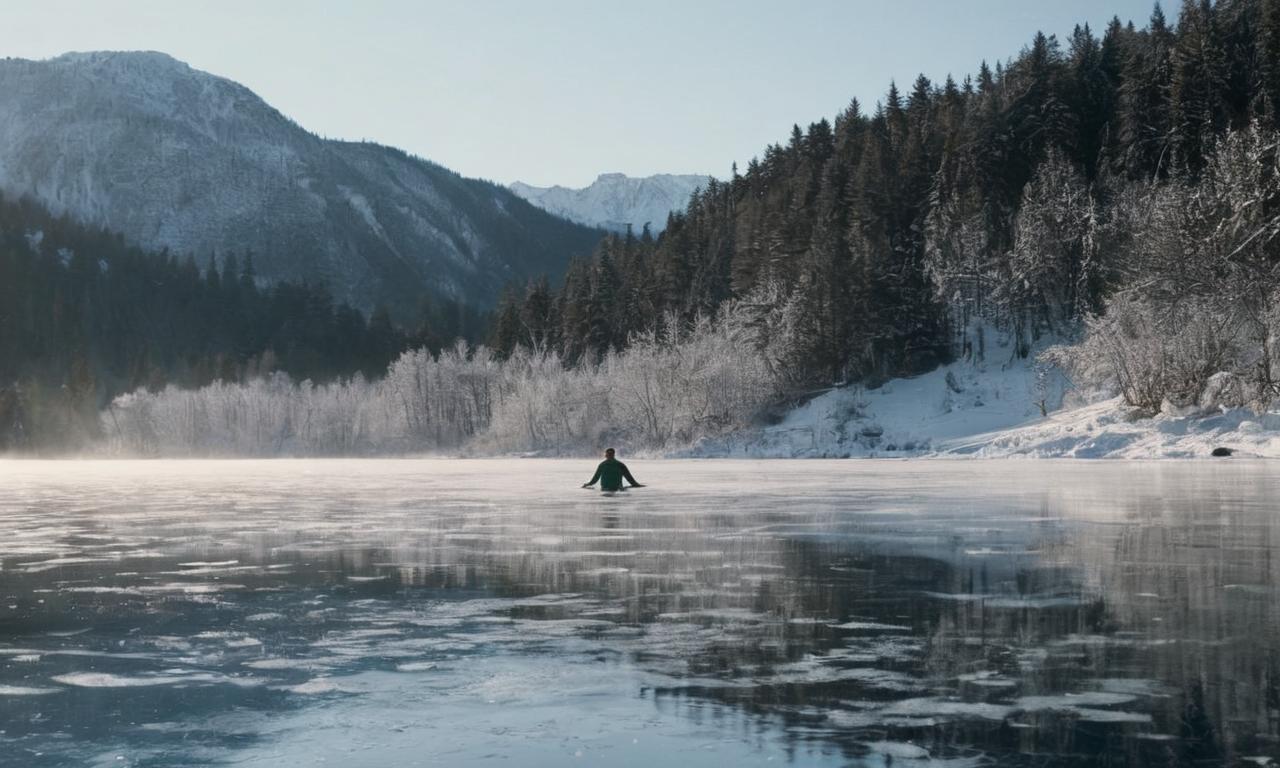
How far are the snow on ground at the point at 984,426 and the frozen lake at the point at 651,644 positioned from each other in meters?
35.6

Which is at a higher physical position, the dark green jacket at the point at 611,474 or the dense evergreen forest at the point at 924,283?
the dense evergreen forest at the point at 924,283

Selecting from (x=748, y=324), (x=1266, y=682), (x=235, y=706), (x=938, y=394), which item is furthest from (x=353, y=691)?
(x=748, y=324)

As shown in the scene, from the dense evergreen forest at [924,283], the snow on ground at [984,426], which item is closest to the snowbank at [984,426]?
the snow on ground at [984,426]

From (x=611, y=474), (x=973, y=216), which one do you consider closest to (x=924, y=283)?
(x=973, y=216)

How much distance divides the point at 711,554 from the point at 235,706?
378 inches

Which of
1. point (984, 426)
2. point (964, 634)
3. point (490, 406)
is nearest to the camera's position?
point (964, 634)

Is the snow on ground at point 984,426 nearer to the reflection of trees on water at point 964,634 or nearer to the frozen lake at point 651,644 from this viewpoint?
the frozen lake at point 651,644

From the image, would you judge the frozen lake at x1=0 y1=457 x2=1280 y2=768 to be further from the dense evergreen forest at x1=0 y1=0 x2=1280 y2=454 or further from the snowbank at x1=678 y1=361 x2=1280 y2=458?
the dense evergreen forest at x1=0 y1=0 x2=1280 y2=454

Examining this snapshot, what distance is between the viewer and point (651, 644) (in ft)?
32.9

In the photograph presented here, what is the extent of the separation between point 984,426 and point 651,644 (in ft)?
230

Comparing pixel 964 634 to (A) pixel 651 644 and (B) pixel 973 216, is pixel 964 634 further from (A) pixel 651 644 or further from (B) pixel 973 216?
(B) pixel 973 216

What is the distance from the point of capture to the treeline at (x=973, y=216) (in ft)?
304

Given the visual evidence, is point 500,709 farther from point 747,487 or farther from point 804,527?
point 747,487

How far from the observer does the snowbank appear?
2140 inches
